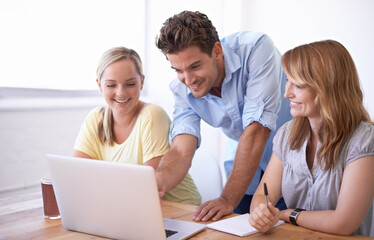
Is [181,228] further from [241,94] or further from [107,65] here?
[107,65]

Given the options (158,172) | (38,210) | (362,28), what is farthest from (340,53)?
(362,28)

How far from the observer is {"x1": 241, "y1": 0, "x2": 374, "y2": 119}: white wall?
9.11 feet

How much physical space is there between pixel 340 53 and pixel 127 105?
3.42ft

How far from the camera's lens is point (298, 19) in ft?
10.3

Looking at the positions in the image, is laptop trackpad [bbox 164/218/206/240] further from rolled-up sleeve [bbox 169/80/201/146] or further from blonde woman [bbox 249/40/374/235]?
rolled-up sleeve [bbox 169/80/201/146]

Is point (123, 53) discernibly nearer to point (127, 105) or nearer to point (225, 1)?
point (127, 105)

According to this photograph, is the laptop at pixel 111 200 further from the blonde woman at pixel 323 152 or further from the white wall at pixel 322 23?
the white wall at pixel 322 23

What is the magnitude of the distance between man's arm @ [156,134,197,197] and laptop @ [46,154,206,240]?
399 mm

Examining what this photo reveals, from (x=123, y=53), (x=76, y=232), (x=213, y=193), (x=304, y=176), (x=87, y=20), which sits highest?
(x=87, y=20)

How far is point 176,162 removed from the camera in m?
1.85

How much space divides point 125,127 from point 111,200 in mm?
906

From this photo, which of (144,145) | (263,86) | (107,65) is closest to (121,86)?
(107,65)

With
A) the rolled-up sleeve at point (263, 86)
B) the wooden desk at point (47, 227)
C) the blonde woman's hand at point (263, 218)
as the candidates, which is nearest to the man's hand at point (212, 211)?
the wooden desk at point (47, 227)

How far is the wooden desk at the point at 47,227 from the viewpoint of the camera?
4.20 feet
